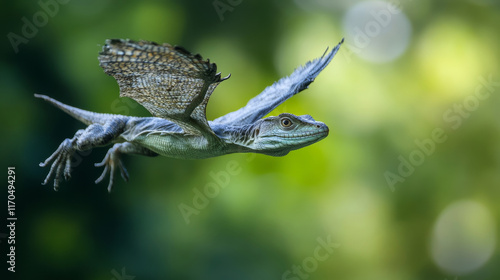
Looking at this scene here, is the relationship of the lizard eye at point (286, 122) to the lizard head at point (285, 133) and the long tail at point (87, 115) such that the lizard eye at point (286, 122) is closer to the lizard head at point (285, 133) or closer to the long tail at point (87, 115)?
the lizard head at point (285, 133)

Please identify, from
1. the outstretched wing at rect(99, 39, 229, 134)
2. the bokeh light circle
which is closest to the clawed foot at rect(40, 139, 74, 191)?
the outstretched wing at rect(99, 39, 229, 134)

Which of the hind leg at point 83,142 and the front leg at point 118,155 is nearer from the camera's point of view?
the hind leg at point 83,142

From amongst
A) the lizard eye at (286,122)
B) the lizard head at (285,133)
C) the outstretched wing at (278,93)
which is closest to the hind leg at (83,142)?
the outstretched wing at (278,93)

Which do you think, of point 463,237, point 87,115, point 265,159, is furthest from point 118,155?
point 463,237

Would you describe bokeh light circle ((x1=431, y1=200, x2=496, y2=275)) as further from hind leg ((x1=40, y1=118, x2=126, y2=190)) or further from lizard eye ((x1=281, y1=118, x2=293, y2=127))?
hind leg ((x1=40, y1=118, x2=126, y2=190))

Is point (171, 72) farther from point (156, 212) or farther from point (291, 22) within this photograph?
point (291, 22)

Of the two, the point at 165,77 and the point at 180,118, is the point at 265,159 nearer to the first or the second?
the point at 180,118
